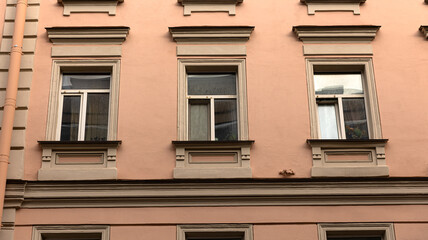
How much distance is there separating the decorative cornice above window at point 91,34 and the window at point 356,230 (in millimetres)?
4849

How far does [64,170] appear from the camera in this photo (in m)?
8.88

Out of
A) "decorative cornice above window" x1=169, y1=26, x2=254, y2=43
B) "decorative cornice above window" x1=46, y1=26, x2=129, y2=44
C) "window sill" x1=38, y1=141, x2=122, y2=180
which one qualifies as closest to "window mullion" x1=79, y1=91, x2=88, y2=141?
"window sill" x1=38, y1=141, x2=122, y2=180

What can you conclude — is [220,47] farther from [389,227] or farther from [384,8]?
[389,227]

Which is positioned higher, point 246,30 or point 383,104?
point 246,30

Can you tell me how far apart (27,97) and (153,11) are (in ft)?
9.20

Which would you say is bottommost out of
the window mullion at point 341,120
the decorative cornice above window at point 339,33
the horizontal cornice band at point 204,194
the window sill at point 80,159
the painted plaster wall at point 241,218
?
the painted plaster wall at point 241,218

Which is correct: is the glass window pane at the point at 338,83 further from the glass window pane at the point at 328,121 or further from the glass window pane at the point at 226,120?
the glass window pane at the point at 226,120

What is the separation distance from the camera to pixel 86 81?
1004 centimetres

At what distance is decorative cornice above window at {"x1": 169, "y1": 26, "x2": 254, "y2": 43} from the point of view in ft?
32.9

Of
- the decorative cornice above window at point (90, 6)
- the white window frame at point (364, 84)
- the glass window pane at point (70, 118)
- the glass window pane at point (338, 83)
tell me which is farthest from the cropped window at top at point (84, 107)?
the glass window pane at point (338, 83)

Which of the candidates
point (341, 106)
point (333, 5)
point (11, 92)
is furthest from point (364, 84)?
point (11, 92)

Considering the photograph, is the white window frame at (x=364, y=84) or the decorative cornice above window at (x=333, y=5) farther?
the decorative cornice above window at (x=333, y=5)

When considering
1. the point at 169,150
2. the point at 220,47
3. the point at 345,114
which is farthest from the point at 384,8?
the point at 169,150

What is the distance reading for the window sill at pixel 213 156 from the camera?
29.4ft
